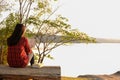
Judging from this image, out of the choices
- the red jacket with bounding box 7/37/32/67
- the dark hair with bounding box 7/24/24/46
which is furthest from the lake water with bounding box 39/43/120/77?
the dark hair with bounding box 7/24/24/46

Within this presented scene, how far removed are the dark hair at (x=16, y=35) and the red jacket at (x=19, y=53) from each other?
11cm

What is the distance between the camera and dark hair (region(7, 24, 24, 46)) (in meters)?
10.1

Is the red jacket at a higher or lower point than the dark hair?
lower

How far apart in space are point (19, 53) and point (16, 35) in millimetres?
550

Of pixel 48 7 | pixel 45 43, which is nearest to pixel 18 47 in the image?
pixel 48 7

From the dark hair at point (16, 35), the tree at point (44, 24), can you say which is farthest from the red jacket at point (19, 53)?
the tree at point (44, 24)

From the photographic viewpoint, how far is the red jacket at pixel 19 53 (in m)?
10.5

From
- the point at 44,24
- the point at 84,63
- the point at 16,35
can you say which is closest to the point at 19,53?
the point at 16,35

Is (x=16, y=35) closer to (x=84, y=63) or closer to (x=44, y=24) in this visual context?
(x=44, y=24)

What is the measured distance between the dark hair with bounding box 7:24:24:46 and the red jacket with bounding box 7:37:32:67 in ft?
0.37

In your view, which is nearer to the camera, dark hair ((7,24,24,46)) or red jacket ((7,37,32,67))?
dark hair ((7,24,24,46))

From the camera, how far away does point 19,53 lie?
10.5m

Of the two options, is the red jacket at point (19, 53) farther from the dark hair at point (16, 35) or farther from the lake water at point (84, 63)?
the lake water at point (84, 63)

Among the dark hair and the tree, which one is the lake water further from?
the dark hair
